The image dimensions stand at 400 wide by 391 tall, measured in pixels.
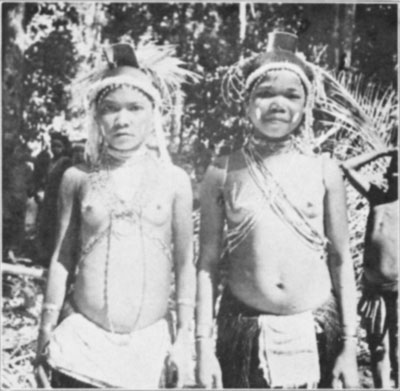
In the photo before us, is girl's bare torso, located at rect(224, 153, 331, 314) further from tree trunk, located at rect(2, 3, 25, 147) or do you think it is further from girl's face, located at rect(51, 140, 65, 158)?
tree trunk, located at rect(2, 3, 25, 147)

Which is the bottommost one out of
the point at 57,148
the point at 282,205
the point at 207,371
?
the point at 207,371

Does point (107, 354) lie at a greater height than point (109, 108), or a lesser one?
lesser

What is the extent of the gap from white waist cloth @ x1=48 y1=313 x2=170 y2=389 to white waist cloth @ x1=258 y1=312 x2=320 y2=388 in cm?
39

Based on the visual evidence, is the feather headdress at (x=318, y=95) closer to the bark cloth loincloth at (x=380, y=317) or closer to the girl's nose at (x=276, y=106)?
the girl's nose at (x=276, y=106)

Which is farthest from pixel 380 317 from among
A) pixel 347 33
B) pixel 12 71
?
pixel 12 71

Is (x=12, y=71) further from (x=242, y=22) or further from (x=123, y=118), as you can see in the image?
(x=242, y=22)

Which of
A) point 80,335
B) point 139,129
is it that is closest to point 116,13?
point 139,129

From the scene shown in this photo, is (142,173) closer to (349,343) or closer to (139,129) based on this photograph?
(139,129)

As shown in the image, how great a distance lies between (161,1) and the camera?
3.12 meters

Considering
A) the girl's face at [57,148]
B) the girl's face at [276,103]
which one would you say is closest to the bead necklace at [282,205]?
the girl's face at [276,103]

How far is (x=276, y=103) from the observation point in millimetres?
3066

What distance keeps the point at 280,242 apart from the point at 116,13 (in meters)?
1.11

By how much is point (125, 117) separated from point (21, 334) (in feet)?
3.07

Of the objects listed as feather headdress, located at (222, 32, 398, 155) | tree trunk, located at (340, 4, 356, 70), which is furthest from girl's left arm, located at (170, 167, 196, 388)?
tree trunk, located at (340, 4, 356, 70)
